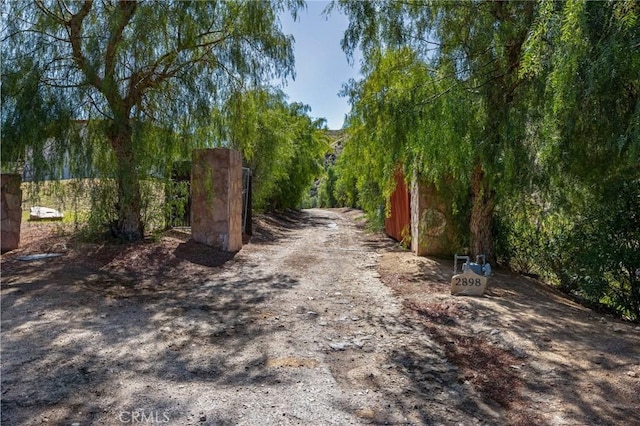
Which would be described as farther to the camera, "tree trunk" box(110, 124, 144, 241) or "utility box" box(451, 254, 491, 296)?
"tree trunk" box(110, 124, 144, 241)

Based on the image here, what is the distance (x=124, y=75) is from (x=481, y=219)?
618 centimetres

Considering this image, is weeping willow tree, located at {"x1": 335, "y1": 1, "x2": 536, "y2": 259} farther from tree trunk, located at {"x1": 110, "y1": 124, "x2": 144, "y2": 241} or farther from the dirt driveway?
tree trunk, located at {"x1": 110, "y1": 124, "x2": 144, "y2": 241}

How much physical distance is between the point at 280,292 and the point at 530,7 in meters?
4.90

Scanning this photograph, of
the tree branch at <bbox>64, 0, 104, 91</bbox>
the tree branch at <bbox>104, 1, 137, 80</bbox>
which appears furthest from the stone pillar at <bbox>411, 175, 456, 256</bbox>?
the tree branch at <bbox>64, 0, 104, 91</bbox>

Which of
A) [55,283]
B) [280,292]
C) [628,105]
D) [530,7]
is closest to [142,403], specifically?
[280,292]

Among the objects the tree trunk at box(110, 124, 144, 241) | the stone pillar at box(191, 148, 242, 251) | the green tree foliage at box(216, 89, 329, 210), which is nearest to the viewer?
the tree trunk at box(110, 124, 144, 241)

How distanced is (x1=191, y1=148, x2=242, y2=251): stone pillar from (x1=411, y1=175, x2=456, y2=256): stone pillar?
3.46 m

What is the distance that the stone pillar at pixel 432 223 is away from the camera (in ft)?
26.3

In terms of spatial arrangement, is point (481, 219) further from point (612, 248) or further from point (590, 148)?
point (590, 148)

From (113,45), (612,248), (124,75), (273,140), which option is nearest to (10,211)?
(124,75)

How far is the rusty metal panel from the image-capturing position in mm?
9834

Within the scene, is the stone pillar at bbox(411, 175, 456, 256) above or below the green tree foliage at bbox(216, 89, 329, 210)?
below

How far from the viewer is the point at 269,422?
2.57 m

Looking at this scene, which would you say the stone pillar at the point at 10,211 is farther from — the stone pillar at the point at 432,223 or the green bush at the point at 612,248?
the green bush at the point at 612,248
